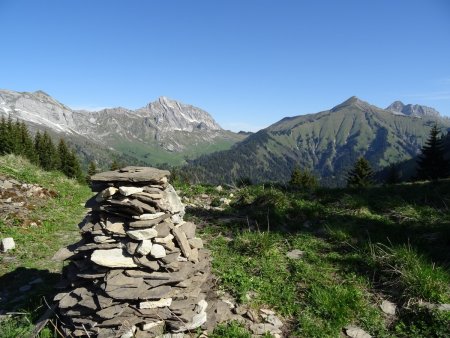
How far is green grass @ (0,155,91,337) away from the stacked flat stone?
47.2 inches

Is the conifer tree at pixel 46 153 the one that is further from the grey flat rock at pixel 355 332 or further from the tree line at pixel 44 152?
the grey flat rock at pixel 355 332

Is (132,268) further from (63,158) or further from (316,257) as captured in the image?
(63,158)

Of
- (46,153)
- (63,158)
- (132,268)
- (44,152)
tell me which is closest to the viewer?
(132,268)

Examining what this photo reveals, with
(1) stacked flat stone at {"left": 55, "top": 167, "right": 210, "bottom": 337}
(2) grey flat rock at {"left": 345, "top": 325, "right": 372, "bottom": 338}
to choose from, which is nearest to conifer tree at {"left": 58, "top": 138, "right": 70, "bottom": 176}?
(1) stacked flat stone at {"left": 55, "top": 167, "right": 210, "bottom": 337}

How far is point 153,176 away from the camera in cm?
717

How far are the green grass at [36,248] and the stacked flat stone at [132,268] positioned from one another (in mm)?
1198

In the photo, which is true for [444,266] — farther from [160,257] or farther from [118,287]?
[118,287]

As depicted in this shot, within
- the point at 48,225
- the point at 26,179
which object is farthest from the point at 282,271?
the point at 26,179

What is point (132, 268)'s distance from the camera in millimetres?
6719

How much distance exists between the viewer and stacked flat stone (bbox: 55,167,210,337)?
6.26 m

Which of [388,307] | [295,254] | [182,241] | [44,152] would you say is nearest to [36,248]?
[182,241]

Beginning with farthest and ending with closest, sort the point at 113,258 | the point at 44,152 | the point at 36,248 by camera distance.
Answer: the point at 44,152
the point at 36,248
the point at 113,258

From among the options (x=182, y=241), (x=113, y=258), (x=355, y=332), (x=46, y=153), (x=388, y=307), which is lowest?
(x=46, y=153)

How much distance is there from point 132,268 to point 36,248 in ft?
22.6
